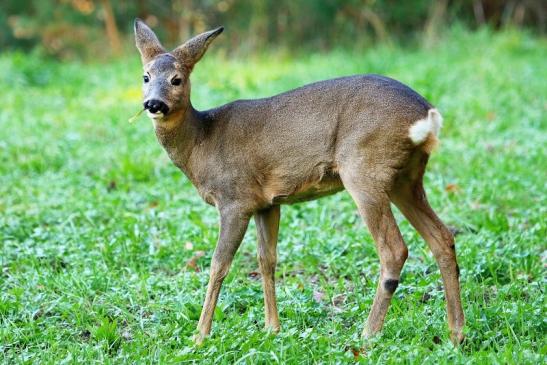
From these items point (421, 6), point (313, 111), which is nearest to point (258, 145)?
point (313, 111)

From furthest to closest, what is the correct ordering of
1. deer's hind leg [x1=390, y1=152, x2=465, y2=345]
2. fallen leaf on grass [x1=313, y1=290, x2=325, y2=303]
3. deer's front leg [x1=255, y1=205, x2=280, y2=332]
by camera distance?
fallen leaf on grass [x1=313, y1=290, x2=325, y2=303] → deer's front leg [x1=255, y1=205, x2=280, y2=332] → deer's hind leg [x1=390, y1=152, x2=465, y2=345]

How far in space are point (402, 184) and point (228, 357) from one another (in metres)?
1.21

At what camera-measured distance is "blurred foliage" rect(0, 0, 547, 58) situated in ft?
49.8

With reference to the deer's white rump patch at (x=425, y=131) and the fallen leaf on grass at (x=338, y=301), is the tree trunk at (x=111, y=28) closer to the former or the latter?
the fallen leaf on grass at (x=338, y=301)

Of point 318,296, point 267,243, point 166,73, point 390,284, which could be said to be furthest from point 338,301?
point 166,73

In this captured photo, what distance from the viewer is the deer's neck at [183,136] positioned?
177 inches

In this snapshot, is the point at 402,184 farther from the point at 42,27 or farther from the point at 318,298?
the point at 42,27

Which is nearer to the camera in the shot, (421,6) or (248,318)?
(248,318)

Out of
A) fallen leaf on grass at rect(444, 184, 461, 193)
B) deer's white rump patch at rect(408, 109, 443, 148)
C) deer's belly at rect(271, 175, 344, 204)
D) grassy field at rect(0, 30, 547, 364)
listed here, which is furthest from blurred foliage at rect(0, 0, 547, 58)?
deer's white rump patch at rect(408, 109, 443, 148)

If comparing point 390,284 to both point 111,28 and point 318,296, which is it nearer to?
point 318,296

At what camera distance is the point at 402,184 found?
4.25 metres

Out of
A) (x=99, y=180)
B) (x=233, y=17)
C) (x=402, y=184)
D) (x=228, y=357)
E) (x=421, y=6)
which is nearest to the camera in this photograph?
(x=228, y=357)

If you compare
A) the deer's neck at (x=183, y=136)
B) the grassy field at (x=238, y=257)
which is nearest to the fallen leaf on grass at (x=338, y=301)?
the grassy field at (x=238, y=257)

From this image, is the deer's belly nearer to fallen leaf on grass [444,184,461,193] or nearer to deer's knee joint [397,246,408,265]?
deer's knee joint [397,246,408,265]
